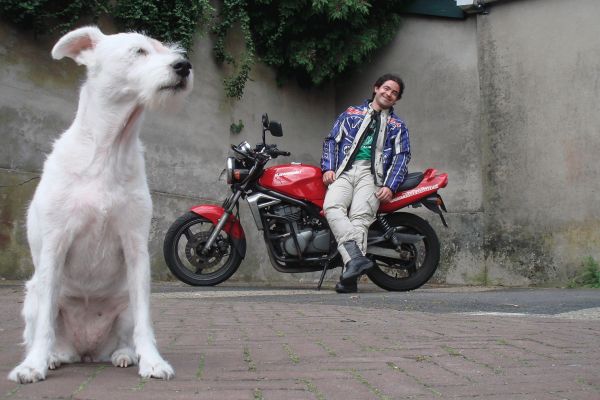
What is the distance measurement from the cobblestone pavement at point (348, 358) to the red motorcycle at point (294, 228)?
217 centimetres

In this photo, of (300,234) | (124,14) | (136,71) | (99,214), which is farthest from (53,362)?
(124,14)

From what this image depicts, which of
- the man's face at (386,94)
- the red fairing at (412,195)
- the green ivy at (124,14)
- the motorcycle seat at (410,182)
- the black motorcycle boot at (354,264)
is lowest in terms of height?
the black motorcycle boot at (354,264)

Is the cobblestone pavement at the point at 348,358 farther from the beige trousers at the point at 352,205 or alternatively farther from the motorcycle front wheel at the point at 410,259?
the motorcycle front wheel at the point at 410,259

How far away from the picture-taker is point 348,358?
341 cm

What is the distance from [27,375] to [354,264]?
15.5 feet

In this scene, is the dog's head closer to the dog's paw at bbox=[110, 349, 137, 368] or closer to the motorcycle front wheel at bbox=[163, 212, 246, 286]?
the dog's paw at bbox=[110, 349, 137, 368]

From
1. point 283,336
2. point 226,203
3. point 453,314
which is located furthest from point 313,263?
point 283,336

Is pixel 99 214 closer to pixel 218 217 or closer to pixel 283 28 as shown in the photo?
pixel 218 217

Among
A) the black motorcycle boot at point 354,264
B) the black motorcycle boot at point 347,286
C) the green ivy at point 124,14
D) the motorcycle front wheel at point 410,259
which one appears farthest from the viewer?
the green ivy at point 124,14

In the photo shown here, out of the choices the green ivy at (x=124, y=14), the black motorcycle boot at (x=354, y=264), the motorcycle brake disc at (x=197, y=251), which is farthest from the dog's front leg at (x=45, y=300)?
the green ivy at (x=124, y=14)

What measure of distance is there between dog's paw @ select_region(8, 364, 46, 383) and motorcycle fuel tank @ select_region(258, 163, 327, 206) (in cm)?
510

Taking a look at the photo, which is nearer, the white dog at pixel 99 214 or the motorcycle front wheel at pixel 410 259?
the white dog at pixel 99 214

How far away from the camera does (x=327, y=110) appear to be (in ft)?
38.8

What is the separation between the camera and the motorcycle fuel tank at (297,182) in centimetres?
777
